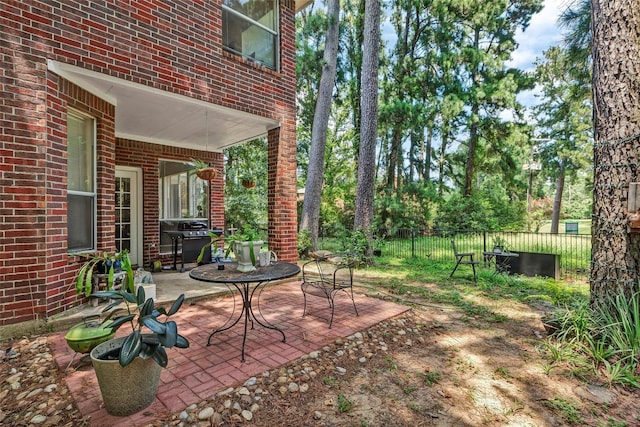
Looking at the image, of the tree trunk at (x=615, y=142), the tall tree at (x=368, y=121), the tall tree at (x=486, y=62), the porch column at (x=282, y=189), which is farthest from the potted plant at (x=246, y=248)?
the tall tree at (x=486, y=62)

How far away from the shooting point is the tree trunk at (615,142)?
2922 millimetres

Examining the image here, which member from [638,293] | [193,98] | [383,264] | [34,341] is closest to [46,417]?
[34,341]

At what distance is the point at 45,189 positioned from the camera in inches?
126

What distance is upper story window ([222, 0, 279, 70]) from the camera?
4.91m

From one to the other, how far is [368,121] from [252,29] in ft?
12.2

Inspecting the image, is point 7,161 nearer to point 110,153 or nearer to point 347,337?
point 110,153

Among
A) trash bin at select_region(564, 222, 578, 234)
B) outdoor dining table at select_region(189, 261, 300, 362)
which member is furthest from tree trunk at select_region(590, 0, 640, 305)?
trash bin at select_region(564, 222, 578, 234)

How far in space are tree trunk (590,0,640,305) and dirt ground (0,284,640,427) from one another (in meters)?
1.02

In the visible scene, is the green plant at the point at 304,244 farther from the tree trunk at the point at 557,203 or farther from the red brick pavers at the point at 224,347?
the tree trunk at the point at 557,203

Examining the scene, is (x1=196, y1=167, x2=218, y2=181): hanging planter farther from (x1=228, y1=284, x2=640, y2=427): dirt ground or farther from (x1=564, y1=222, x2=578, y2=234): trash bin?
(x1=564, y1=222, x2=578, y2=234): trash bin

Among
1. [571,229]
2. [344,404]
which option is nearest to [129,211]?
[344,404]

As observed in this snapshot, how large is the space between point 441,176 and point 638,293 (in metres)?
14.3

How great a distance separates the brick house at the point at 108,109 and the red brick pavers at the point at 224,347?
3.44 ft

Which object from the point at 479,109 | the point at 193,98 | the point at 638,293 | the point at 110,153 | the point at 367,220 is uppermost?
the point at 479,109
